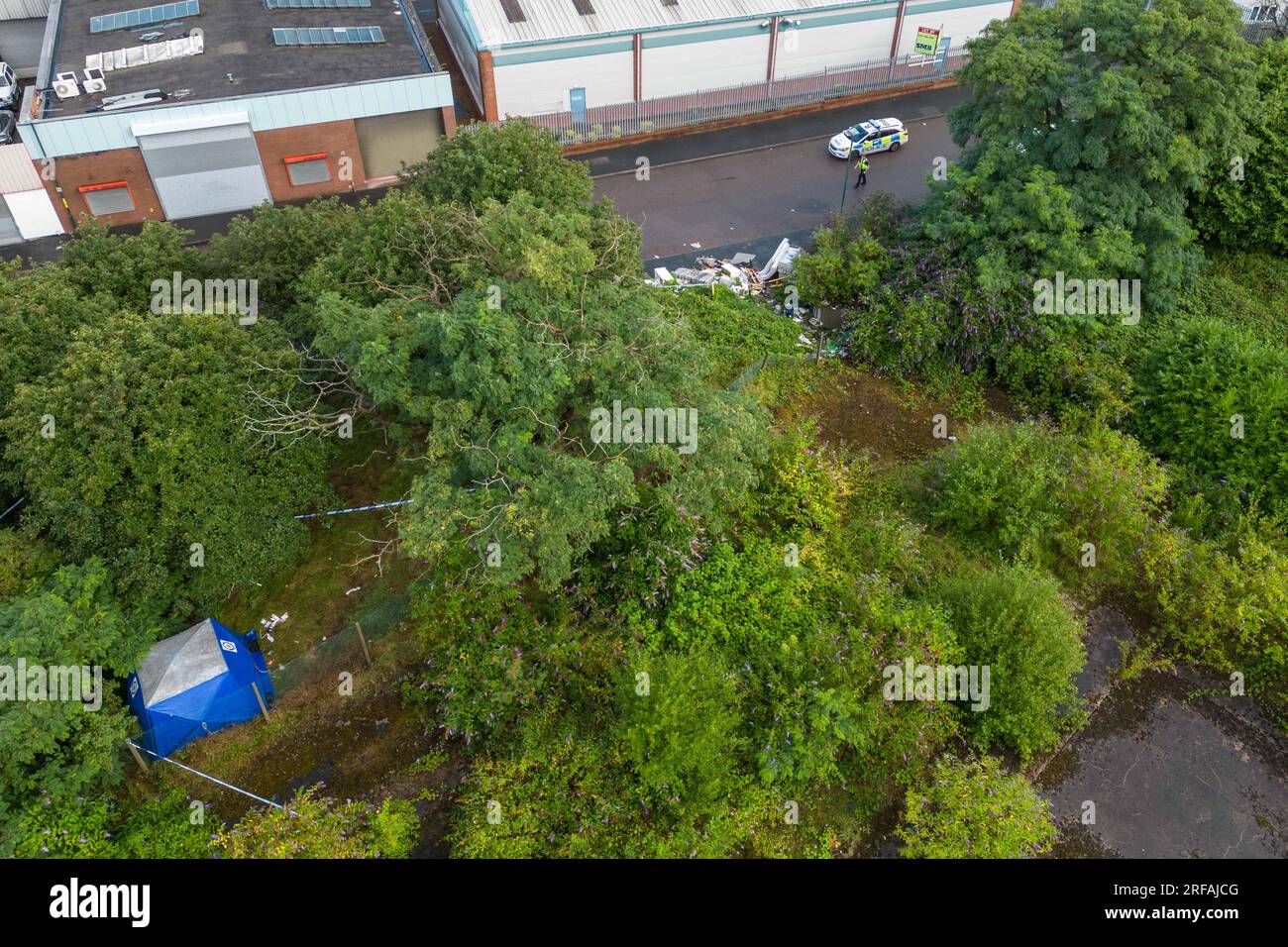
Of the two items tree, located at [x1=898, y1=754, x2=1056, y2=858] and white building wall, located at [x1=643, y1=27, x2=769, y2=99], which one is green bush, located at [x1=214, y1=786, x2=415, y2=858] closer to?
tree, located at [x1=898, y1=754, x2=1056, y2=858]

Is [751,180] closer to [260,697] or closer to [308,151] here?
[308,151]

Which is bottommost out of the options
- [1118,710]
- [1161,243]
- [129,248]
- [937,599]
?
[1118,710]

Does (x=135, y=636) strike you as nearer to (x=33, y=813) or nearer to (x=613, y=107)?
(x=33, y=813)

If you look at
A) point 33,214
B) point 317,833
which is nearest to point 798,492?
point 317,833

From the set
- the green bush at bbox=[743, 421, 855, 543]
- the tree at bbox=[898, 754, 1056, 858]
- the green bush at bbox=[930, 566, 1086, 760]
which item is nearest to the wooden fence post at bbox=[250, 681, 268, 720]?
the green bush at bbox=[743, 421, 855, 543]

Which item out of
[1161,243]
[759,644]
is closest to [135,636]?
[759,644]

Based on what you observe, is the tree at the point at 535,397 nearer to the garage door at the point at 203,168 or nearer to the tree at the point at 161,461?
the tree at the point at 161,461
